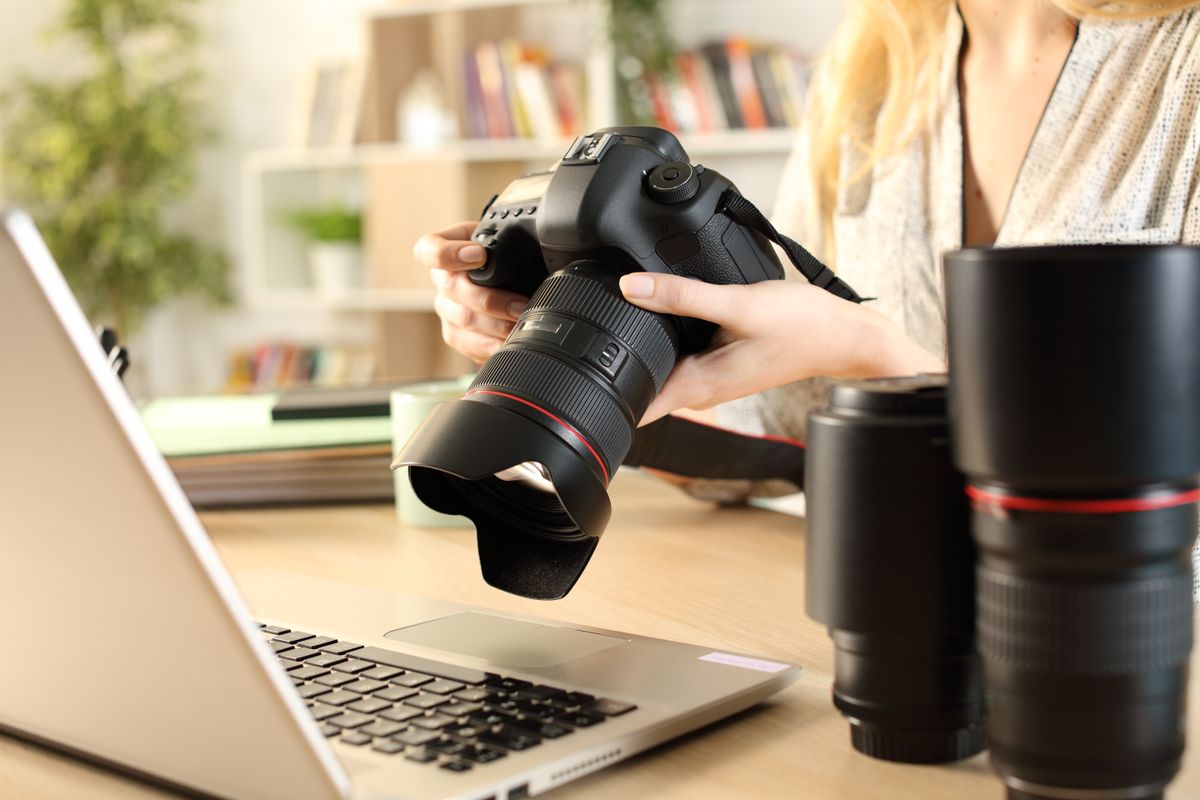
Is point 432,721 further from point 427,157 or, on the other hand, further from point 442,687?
point 427,157

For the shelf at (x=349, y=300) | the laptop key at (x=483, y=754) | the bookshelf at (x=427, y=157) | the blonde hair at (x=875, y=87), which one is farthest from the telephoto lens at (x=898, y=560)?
the shelf at (x=349, y=300)

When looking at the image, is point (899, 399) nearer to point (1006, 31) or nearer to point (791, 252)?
point (791, 252)

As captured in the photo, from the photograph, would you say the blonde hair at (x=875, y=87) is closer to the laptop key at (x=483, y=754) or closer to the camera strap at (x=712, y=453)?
the camera strap at (x=712, y=453)

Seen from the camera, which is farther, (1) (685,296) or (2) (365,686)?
(1) (685,296)

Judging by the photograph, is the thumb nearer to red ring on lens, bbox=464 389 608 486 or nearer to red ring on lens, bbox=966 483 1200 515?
red ring on lens, bbox=464 389 608 486

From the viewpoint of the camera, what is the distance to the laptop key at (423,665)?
23.4 inches

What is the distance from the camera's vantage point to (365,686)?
59cm

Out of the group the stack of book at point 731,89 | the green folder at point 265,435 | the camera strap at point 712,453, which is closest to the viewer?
the camera strap at point 712,453

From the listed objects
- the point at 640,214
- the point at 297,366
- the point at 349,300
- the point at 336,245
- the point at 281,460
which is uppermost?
the point at 640,214

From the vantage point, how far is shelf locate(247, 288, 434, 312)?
340cm

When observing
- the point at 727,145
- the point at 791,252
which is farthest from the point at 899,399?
the point at 727,145

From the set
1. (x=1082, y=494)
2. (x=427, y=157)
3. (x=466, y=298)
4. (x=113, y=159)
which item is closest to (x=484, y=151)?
(x=427, y=157)

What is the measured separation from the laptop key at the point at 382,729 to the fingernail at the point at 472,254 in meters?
0.38

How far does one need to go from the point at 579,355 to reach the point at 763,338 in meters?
0.18
